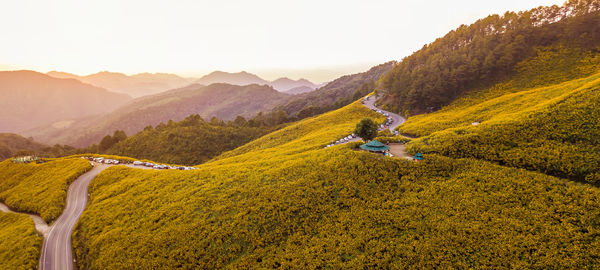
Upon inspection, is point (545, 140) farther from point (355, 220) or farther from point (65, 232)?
point (65, 232)

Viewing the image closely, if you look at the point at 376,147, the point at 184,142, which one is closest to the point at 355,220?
the point at 376,147

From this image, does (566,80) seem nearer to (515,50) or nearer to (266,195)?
(515,50)

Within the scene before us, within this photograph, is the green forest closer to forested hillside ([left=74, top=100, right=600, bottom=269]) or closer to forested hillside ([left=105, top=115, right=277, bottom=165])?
forested hillside ([left=74, top=100, right=600, bottom=269])

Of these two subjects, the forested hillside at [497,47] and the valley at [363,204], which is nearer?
the valley at [363,204]

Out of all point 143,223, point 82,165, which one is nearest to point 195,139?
point 82,165

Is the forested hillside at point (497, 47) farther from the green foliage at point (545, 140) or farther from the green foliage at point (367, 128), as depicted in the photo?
the green foliage at point (367, 128)

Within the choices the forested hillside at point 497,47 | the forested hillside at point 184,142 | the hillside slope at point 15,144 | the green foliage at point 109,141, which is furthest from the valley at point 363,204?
the hillside slope at point 15,144
